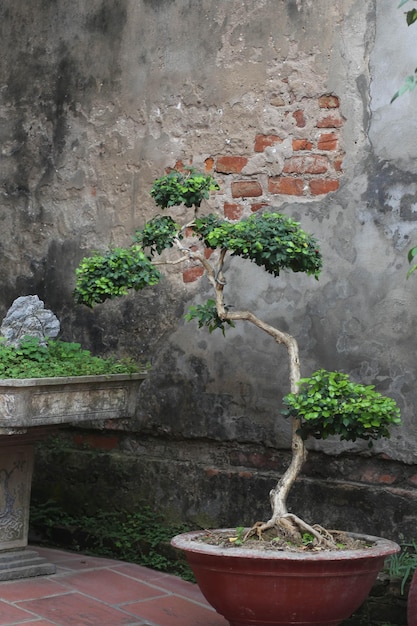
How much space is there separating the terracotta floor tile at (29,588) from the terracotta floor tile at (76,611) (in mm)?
67

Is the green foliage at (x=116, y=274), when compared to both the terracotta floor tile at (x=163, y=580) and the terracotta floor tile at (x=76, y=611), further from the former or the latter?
the terracotta floor tile at (x=163, y=580)

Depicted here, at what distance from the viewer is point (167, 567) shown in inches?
195

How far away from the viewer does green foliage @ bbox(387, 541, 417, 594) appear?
13.4ft

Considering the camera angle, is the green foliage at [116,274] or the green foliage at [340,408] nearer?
the green foliage at [340,408]

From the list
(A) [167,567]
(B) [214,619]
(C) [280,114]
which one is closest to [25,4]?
(C) [280,114]

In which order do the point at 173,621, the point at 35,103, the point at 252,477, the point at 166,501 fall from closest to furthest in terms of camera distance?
1. the point at 173,621
2. the point at 252,477
3. the point at 166,501
4. the point at 35,103

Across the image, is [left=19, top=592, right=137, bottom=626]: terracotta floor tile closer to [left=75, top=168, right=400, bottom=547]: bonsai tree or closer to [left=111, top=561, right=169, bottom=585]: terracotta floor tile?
[left=111, top=561, right=169, bottom=585]: terracotta floor tile

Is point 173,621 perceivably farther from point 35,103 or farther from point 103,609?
point 35,103

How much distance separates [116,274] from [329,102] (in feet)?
4.44

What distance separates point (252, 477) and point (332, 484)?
0.44 m

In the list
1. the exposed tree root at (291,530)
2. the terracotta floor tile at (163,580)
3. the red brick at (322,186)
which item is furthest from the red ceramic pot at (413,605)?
the red brick at (322,186)

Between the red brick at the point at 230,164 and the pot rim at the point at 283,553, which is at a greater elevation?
the red brick at the point at 230,164

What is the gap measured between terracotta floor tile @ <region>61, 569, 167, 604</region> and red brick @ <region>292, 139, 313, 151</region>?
2149mm

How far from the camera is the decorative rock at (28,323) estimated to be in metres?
4.67
